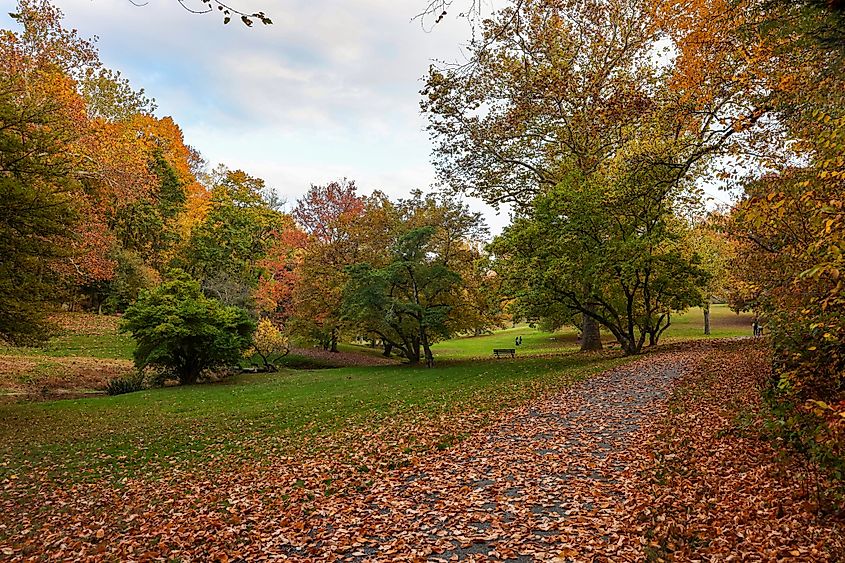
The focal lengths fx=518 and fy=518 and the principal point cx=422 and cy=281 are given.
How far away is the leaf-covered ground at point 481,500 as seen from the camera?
4535mm

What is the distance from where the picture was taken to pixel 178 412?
1427 cm

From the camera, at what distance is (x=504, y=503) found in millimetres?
5555

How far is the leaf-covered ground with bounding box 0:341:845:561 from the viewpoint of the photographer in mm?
4535

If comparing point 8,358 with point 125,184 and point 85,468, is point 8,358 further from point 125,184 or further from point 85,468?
point 85,468

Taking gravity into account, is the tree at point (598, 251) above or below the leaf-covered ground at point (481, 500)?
above

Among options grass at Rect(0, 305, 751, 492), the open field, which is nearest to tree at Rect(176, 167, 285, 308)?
the open field

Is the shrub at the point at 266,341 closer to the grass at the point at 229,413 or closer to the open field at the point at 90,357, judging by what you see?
the open field at the point at 90,357

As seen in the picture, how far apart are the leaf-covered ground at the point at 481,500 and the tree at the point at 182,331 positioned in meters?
12.2

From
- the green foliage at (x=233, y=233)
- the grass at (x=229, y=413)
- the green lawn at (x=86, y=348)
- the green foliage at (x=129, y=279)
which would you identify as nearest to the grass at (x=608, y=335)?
the green foliage at (x=233, y=233)

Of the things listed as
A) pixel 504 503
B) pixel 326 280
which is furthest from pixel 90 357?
pixel 504 503

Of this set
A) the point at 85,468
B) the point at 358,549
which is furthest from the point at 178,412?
the point at 358,549

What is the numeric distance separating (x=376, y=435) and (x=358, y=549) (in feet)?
15.7

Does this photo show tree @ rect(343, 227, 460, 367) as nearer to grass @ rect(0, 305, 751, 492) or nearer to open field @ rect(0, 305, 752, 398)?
grass @ rect(0, 305, 751, 492)

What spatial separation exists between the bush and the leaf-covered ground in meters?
12.0
